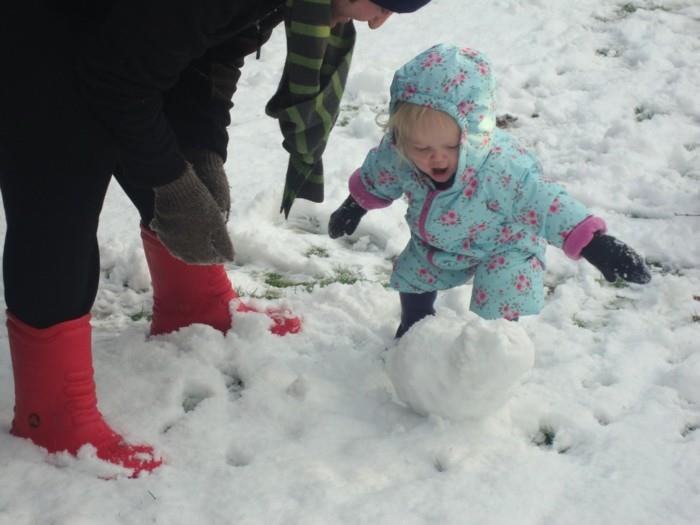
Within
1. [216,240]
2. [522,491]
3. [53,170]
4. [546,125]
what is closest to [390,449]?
[522,491]

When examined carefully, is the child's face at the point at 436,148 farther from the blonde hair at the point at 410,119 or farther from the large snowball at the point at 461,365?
the large snowball at the point at 461,365

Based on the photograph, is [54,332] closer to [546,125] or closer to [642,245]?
[642,245]

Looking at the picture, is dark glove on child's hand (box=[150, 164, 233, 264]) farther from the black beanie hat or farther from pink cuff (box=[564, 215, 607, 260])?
pink cuff (box=[564, 215, 607, 260])

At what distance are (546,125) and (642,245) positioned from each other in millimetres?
1116

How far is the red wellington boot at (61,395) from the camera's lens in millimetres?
1861

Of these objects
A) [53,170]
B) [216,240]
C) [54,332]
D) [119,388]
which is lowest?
[119,388]

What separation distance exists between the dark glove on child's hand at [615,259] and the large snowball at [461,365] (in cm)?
25

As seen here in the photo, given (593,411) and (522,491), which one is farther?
(593,411)

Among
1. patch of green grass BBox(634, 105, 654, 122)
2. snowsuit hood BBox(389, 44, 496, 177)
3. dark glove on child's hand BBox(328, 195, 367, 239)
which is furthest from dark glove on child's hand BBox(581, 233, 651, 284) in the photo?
patch of green grass BBox(634, 105, 654, 122)

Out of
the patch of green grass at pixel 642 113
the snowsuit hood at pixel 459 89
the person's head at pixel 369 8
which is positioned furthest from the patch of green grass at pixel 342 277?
the patch of green grass at pixel 642 113

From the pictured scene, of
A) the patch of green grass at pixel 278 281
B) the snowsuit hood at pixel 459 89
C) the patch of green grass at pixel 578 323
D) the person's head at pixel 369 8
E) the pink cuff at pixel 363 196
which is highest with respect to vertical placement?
the person's head at pixel 369 8

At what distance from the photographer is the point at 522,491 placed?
1.88 meters

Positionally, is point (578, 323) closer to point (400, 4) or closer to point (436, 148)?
point (436, 148)

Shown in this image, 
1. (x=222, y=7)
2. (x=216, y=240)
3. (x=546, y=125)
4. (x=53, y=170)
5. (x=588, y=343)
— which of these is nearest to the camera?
(x=222, y=7)
